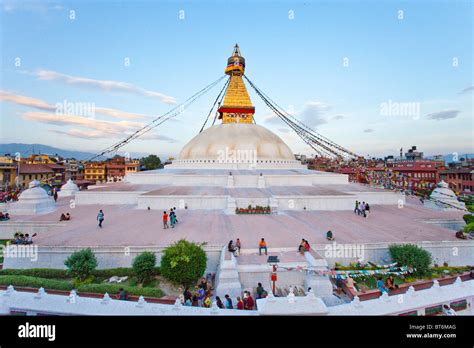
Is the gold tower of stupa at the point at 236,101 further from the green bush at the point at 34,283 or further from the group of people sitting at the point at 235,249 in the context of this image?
the green bush at the point at 34,283

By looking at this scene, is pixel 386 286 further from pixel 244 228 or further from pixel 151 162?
pixel 151 162

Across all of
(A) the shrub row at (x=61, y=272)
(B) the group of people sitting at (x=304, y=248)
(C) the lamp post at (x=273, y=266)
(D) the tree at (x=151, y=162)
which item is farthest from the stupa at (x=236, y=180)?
(D) the tree at (x=151, y=162)

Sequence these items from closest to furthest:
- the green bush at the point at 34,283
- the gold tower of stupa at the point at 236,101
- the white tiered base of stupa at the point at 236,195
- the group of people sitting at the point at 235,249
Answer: the green bush at the point at 34,283, the group of people sitting at the point at 235,249, the white tiered base of stupa at the point at 236,195, the gold tower of stupa at the point at 236,101

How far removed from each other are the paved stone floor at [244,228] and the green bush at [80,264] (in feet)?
2.92

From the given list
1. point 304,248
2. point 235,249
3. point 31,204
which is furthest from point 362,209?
point 31,204

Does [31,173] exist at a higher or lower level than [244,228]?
higher

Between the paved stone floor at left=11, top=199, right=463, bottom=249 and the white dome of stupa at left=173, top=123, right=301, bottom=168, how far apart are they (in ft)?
28.0

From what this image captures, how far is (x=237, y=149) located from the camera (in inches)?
711

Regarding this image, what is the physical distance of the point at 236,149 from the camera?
712 inches

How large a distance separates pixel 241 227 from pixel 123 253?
11.5 feet

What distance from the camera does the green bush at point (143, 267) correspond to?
536 centimetres

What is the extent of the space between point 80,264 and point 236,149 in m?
13.8
